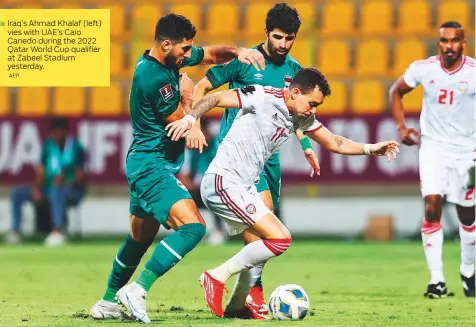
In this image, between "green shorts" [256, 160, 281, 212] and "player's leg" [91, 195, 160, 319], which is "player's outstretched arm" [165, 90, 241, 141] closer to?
"player's leg" [91, 195, 160, 319]

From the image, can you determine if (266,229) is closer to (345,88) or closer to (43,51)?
(43,51)

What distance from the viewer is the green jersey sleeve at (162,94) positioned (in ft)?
23.2

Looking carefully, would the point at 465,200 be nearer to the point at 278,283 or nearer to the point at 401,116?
the point at 401,116

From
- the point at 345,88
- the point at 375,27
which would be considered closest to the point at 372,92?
the point at 345,88

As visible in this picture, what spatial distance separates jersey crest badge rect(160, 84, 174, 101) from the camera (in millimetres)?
7066

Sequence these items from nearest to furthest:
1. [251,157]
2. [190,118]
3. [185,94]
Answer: [190,118]
[251,157]
[185,94]

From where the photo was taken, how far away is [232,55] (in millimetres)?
7652

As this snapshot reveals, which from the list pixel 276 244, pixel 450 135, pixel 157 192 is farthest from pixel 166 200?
pixel 450 135

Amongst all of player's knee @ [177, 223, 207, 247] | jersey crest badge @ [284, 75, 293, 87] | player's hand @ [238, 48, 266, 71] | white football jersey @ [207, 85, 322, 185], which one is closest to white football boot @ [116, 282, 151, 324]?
player's knee @ [177, 223, 207, 247]

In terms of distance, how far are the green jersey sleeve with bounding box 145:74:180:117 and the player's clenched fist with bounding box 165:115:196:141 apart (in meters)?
0.25

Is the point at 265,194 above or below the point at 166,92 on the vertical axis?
below

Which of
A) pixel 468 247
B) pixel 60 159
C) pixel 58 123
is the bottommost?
pixel 468 247

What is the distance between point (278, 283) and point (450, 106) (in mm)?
2350

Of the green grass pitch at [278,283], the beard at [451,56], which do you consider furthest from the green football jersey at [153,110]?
the beard at [451,56]
